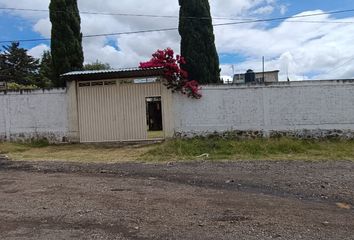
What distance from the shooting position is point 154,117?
21.2 metres

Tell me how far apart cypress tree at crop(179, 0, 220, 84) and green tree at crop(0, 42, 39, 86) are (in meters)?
46.3

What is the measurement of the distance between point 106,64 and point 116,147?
150 ft

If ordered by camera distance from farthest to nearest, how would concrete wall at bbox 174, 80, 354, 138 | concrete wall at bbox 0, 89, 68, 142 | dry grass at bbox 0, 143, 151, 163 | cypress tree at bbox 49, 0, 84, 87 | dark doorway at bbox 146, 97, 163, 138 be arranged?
cypress tree at bbox 49, 0, 84, 87
dark doorway at bbox 146, 97, 163, 138
concrete wall at bbox 0, 89, 68, 142
concrete wall at bbox 174, 80, 354, 138
dry grass at bbox 0, 143, 151, 163

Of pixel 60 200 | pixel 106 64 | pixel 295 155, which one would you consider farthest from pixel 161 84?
pixel 106 64

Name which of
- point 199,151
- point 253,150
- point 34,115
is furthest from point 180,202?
point 34,115

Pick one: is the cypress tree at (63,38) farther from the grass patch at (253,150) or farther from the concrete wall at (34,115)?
the grass patch at (253,150)

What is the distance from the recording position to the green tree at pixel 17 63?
65.4 m

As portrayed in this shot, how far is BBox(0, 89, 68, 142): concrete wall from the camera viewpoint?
62.0ft

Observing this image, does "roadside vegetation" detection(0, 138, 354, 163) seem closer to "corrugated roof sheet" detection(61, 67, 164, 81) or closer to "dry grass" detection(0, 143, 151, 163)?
"dry grass" detection(0, 143, 151, 163)

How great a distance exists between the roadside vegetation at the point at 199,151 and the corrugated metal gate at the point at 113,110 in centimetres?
108

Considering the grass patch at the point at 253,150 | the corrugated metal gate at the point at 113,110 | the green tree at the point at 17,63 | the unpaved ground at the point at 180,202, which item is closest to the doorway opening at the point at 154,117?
the corrugated metal gate at the point at 113,110

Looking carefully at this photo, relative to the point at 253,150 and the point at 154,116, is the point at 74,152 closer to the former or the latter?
the point at 154,116

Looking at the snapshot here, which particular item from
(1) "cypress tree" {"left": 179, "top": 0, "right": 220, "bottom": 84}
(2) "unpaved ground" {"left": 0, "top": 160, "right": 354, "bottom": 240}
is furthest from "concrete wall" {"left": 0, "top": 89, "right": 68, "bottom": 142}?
(1) "cypress tree" {"left": 179, "top": 0, "right": 220, "bottom": 84}

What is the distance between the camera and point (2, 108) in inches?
754
